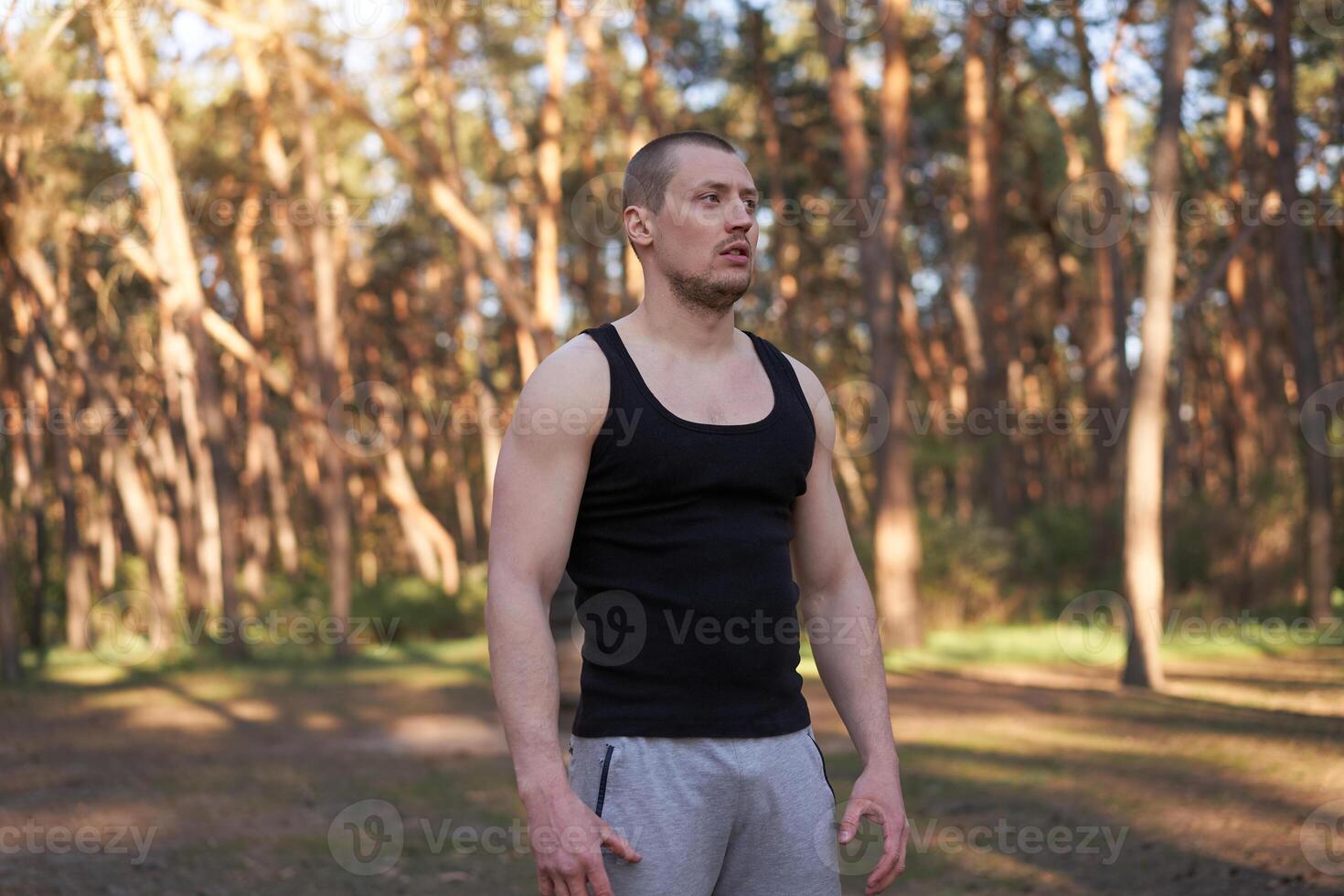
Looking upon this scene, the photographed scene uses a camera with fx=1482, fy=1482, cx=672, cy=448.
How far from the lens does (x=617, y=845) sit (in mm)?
2484

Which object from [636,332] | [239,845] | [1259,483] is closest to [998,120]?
[1259,483]

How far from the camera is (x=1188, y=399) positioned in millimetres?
54469

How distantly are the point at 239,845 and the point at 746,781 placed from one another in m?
7.02

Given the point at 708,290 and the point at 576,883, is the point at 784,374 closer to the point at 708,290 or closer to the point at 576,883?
the point at 708,290

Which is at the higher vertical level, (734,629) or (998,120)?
(998,120)

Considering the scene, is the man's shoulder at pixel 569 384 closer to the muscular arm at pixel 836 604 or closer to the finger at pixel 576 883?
the muscular arm at pixel 836 604

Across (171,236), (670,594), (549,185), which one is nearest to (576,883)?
(670,594)

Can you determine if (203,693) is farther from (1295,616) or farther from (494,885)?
(1295,616)

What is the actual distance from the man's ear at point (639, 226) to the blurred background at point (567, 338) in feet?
5.65

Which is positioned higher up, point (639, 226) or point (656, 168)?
point (656, 168)

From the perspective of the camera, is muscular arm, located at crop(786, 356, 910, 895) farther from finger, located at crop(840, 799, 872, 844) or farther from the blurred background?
the blurred background

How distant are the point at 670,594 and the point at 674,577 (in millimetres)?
31

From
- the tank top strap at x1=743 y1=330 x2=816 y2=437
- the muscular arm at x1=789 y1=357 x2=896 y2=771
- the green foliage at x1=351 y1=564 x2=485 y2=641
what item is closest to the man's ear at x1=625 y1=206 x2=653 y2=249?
the tank top strap at x1=743 y1=330 x2=816 y2=437

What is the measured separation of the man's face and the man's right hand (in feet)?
3.11
